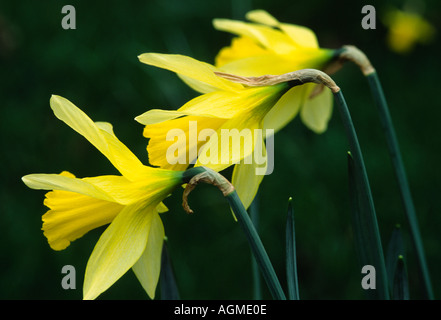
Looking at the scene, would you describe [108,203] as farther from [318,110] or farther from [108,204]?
[318,110]

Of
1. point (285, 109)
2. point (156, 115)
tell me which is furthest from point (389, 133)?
point (156, 115)

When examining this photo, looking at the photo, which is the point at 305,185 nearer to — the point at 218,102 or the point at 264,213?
the point at 264,213

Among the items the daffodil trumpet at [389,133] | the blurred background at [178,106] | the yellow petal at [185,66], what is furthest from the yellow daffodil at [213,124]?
the blurred background at [178,106]

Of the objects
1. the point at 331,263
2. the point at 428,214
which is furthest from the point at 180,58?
the point at 428,214

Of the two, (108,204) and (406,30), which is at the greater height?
(406,30)

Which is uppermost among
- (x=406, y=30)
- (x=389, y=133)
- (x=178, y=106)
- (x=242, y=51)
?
(x=406, y=30)

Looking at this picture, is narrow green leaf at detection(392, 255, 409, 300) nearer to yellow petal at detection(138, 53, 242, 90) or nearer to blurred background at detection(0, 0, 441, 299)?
yellow petal at detection(138, 53, 242, 90)

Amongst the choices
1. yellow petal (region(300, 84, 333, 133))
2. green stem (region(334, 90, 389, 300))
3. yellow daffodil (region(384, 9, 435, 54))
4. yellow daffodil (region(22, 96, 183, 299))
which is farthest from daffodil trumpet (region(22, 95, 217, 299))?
yellow daffodil (region(384, 9, 435, 54))
